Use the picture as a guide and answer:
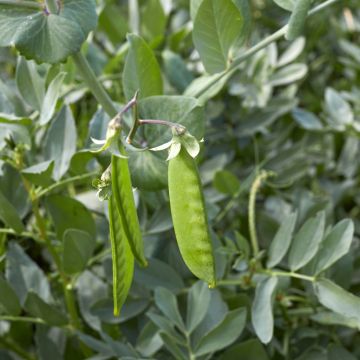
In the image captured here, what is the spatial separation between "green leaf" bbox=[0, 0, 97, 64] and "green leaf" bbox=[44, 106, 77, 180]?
0.11 m

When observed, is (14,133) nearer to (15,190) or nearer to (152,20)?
(15,190)

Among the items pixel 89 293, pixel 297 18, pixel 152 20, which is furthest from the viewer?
pixel 152 20

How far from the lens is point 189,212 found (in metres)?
0.34

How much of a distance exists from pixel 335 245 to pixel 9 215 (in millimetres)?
245

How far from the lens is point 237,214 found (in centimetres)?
65

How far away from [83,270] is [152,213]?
9 centimetres

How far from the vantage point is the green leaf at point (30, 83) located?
0.51m

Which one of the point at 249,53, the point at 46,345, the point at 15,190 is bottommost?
the point at 46,345

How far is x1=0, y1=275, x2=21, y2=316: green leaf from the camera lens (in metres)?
0.48

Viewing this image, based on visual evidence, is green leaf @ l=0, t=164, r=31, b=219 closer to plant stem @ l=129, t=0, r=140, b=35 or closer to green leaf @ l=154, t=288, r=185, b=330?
green leaf @ l=154, t=288, r=185, b=330

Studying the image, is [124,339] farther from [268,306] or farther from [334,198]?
[334,198]

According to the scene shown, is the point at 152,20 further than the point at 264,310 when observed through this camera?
Yes

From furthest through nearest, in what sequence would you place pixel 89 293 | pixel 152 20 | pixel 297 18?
pixel 152 20 → pixel 89 293 → pixel 297 18

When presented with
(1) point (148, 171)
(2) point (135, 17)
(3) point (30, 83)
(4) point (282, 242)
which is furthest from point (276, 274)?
(2) point (135, 17)
